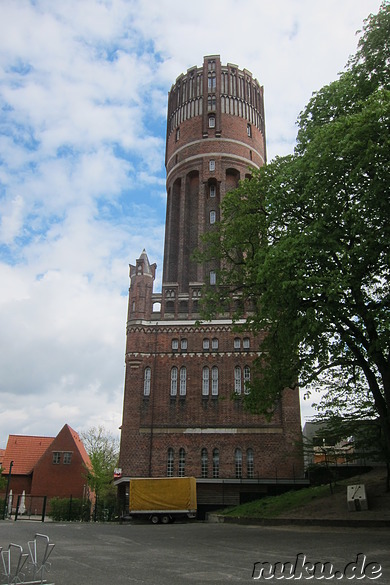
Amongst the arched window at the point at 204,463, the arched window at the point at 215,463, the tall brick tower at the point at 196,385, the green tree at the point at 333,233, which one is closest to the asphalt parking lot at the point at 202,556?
the green tree at the point at 333,233

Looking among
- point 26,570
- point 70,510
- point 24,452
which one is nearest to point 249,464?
→ point 70,510

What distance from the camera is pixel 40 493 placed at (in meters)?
49.2

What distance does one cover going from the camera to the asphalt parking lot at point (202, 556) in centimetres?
908

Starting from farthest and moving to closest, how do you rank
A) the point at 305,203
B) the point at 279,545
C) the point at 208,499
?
the point at 208,499, the point at 305,203, the point at 279,545

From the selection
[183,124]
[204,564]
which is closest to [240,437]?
[204,564]

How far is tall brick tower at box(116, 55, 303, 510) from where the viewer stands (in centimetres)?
3462

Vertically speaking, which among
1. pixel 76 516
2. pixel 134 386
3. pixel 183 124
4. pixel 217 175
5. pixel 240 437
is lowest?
pixel 76 516

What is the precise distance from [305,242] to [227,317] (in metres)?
23.1

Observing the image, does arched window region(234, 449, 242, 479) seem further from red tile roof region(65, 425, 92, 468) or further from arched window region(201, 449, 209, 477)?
red tile roof region(65, 425, 92, 468)

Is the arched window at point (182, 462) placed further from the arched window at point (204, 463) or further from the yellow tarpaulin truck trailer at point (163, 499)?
the yellow tarpaulin truck trailer at point (163, 499)

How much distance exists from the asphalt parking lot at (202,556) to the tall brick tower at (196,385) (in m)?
16.1

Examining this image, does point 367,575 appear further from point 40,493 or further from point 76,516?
point 40,493

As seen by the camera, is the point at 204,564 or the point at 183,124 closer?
the point at 204,564

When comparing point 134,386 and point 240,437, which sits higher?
point 134,386
